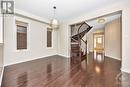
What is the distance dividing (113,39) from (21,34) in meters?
5.52

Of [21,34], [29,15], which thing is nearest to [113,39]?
[29,15]

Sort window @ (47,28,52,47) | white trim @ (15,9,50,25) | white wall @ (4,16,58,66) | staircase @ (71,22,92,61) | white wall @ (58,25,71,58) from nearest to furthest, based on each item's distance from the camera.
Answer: white wall @ (4,16,58,66) < white trim @ (15,9,50,25) < white wall @ (58,25,71,58) < staircase @ (71,22,92,61) < window @ (47,28,52,47)

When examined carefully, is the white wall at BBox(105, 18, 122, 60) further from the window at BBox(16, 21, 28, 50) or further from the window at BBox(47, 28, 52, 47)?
the window at BBox(16, 21, 28, 50)

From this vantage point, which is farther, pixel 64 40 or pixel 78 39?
pixel 78 39

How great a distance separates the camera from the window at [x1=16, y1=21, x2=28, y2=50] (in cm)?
526

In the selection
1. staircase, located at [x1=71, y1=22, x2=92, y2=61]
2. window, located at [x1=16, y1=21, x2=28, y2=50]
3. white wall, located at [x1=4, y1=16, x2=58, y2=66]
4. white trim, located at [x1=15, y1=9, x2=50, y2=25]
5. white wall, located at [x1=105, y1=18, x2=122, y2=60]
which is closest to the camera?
white wall, located at [x1=4, y1=16, x2=58, y2=66]

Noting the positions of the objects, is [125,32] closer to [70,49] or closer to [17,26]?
[70,49]

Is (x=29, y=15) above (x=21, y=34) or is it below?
above

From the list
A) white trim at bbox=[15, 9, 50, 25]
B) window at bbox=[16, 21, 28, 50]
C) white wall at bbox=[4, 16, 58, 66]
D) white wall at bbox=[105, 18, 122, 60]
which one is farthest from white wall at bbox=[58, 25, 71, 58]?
white wall at bbox=[105, 18, 122, 60]

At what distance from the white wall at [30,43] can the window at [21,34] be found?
0.66ft

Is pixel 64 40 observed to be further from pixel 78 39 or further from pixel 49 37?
pixel 49 37

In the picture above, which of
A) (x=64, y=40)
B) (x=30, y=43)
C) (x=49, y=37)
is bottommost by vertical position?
(x=30, y=43)

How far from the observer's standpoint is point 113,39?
7027 mm

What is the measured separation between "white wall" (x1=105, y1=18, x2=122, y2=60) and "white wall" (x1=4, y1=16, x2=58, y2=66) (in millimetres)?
3764
